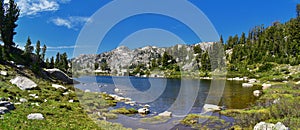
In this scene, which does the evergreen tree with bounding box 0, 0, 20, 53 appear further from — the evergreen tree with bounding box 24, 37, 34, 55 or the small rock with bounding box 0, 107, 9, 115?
the small rock with bounding box 0, 107, 9, 115

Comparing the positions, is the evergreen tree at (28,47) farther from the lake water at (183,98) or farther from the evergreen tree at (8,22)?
the lake water at (183,98)

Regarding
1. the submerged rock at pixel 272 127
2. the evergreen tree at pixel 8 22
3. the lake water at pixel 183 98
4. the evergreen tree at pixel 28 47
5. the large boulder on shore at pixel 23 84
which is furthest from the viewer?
the evergreen tree at pixel 28 47

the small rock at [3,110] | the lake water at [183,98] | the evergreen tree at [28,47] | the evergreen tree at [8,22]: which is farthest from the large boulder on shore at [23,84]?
the evergreen tree at [28,47]

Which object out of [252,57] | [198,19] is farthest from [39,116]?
[252,57]

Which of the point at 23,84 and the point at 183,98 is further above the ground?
the point at 23,84

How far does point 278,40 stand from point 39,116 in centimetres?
15640

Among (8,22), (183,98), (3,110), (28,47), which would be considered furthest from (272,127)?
(28,47)

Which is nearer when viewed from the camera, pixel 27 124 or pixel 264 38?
pixel 27 124

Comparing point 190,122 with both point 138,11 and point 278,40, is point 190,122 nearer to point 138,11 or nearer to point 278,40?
point 138,11

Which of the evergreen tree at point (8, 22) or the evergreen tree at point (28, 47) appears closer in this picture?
the evergreen tree at point (8, 22)

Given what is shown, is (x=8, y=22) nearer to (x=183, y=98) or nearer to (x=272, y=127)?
(x=183, y=98)

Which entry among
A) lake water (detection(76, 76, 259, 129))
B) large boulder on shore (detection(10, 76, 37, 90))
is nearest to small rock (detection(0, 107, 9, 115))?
lake water (detection(76, 76, 259, 129))

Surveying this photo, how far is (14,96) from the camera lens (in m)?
27.8

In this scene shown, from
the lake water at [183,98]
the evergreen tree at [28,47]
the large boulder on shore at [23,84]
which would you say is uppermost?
the evergreen tree at [28,47]
